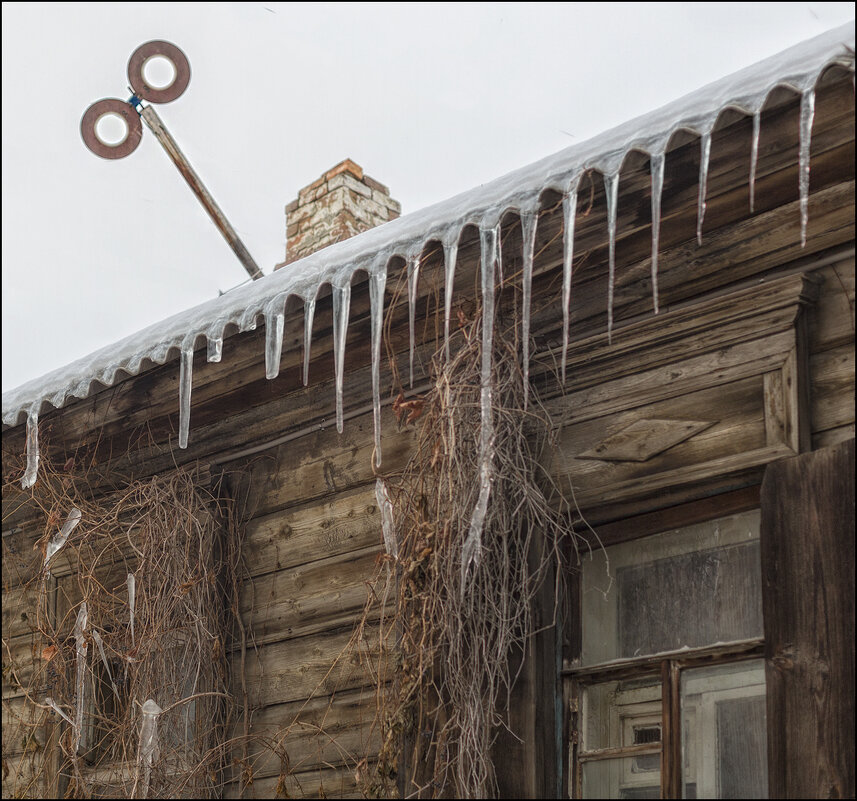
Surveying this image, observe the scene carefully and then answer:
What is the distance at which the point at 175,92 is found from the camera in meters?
6.72

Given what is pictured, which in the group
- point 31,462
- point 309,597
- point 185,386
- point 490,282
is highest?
point 490,282

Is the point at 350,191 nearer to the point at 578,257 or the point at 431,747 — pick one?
the point at 578,257

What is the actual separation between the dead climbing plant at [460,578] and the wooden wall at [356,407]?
137mm

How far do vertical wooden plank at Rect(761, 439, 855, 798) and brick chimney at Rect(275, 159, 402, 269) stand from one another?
16.7 feet

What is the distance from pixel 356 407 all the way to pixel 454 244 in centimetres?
123

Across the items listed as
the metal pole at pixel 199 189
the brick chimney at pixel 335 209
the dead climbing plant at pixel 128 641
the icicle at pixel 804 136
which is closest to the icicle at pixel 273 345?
the dead climbing plant at pixel 128 641

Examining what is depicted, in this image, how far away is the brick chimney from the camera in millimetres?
7969

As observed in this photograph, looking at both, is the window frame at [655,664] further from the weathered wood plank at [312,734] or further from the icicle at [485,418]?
the weathered wood plank at [312,734]

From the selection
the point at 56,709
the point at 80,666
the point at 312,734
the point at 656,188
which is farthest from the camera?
the point at 80,666

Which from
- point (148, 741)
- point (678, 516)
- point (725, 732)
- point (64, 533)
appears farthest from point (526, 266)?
point (64, 533)

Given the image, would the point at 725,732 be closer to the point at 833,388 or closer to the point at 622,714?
the point at 622,714

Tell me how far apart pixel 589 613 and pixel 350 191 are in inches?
188

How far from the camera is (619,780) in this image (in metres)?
3.60

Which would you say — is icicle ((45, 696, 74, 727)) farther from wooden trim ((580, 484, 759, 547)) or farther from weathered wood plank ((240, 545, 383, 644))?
wooden trim ((580, 484, 759, 547))
